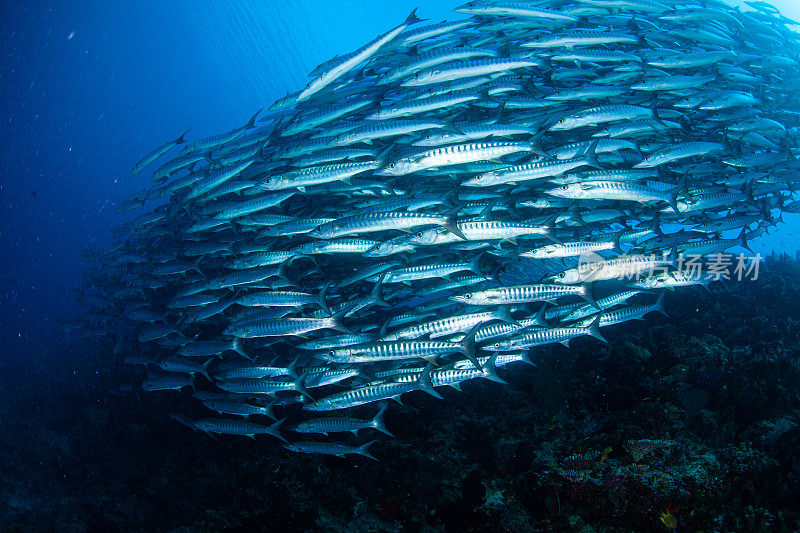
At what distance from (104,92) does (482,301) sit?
389ft

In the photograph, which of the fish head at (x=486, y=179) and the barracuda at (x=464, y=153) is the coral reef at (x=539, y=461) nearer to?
the fish head at (x=486, y=179)

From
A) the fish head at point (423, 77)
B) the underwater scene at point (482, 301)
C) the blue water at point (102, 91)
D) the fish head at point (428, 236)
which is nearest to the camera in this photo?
the underwater scene at point (482, 301)

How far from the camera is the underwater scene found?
16.1ft

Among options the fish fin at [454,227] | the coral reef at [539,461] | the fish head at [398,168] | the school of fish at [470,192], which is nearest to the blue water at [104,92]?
the coral reef at [539,461]

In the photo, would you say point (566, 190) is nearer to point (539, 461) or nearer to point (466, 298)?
point (466, 298)

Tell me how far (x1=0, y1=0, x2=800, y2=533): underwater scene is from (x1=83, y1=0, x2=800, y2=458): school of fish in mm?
50

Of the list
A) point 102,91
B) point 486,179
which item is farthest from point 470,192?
point 102,91

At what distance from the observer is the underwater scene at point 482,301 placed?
4.89 metres

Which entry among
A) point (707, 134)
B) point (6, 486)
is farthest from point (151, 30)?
point (707, 134)

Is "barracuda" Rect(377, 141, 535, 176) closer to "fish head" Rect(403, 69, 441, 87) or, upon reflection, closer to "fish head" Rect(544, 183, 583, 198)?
"fish head" Rect(544, 183, 583, 198)

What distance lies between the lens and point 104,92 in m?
88.3

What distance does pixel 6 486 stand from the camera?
801 centimetres

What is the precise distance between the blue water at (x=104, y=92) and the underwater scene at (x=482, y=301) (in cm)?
1905

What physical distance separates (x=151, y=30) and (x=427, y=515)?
94395mm
